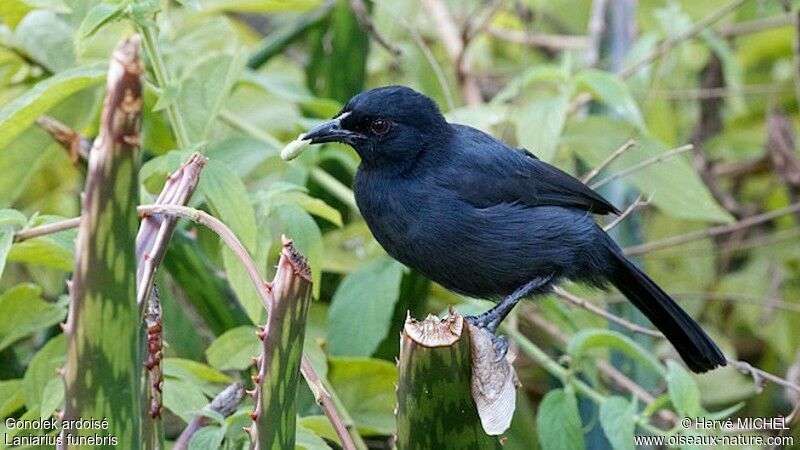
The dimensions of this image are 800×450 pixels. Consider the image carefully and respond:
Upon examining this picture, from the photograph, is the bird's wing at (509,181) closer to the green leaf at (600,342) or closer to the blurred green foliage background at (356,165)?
the blurred green foliage background at (356,165)

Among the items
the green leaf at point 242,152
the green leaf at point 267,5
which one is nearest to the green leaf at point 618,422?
the green leaf at point 242,152

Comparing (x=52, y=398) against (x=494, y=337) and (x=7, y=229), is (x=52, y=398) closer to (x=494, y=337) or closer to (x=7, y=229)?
(x=7, y=229)

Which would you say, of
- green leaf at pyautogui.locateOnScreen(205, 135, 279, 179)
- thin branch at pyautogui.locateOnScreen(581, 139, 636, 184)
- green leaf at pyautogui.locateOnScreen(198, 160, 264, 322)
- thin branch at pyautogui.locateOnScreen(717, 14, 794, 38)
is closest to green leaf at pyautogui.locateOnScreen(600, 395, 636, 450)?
thin branch at pyautogui.locateOnScreen(581, 139, 636, 184)

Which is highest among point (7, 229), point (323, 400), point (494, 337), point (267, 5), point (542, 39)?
point (542, 39)

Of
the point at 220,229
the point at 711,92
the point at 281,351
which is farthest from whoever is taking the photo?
the point at 711,92

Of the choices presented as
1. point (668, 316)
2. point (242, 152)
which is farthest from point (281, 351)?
point (668, 316)

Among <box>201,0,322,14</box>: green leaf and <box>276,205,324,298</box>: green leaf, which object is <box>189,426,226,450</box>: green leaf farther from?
<box>201,0,322,14</box>: green leaf

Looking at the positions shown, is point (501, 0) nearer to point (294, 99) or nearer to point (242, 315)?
point (294, 99)
